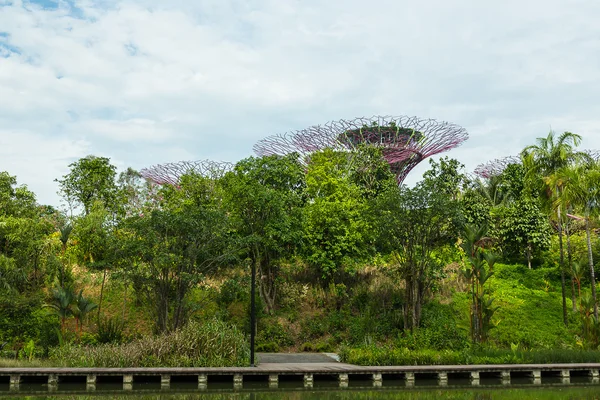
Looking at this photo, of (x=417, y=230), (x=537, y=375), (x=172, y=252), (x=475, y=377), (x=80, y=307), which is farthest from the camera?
(x=417, y=230)

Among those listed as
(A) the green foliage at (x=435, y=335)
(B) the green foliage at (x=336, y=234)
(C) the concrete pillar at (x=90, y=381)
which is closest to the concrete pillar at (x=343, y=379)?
(A) the green foliage at (x=435, y=335)

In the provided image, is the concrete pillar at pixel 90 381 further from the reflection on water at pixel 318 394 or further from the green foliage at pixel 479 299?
the green foliage at pixel 479 299

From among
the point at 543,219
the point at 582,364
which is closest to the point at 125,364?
the point at 582,364

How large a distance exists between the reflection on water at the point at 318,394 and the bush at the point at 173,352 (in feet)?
3.83

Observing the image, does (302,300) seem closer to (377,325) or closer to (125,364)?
(377,325)

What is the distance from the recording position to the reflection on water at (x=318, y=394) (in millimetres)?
13125

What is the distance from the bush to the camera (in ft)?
53.0

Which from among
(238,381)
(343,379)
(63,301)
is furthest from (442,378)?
(63,301)

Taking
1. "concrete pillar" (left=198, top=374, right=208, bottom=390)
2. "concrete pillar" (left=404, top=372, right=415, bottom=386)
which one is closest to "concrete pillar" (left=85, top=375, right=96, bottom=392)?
"concrete pillar" (left=198, top=374, right=208, bottom=390)

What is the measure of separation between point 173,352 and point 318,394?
483cm

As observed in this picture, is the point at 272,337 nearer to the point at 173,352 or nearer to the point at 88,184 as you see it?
the point at 173,352

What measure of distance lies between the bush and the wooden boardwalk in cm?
46

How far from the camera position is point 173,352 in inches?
650

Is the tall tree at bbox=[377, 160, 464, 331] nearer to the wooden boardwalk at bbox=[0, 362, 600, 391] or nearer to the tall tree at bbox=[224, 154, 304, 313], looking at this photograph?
the tall tree at bbox=[224, 154, 304, 313]
